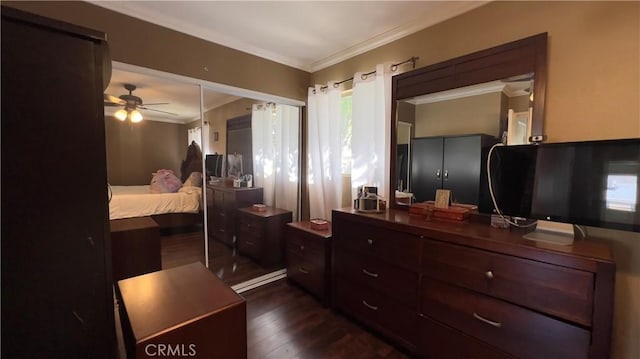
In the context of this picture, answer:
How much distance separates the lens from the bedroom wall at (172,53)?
1857mm

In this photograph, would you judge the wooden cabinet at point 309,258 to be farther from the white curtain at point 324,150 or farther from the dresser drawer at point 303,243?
the white curtain at point 324,150

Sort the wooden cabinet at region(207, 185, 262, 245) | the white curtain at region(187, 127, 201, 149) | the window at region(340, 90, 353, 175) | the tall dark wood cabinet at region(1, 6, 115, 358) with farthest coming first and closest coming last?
1. the window at region(340, 90, 353, 175)
2. the wooden cabinet at region(207, 185, 262, 245)
3. the white curtain at region(187, 127, 201, 149)
4. the tall dark wood cabinet at region(1, 6, 115, 358)

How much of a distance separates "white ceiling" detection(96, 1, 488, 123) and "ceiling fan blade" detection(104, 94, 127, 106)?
0.03 metres

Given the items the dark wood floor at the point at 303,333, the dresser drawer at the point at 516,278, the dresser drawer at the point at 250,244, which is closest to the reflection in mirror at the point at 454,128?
the dresser drawer at the point at 516,278

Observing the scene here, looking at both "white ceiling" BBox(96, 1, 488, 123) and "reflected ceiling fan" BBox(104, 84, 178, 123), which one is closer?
"white ceiling" BBox(96, 1, 488, 123)

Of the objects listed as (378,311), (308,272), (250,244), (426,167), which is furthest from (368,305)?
(250,244)

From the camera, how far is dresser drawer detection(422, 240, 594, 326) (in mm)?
1164

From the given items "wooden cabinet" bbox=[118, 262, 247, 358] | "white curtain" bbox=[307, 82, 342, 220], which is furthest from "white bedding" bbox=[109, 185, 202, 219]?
"white curtain" bbox=[307, 82, 342, 220]

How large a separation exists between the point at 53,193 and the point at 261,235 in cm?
241

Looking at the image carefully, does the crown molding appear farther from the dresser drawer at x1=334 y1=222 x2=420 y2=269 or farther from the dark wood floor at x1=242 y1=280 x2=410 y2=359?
the dark wood floor at x1=242 y1=280 x2=410 y2=359

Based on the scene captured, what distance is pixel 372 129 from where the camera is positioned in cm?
253

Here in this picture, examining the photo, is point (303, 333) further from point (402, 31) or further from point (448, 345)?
point (402, 31)

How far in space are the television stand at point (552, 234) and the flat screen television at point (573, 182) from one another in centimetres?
10

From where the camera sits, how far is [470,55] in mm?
1899
